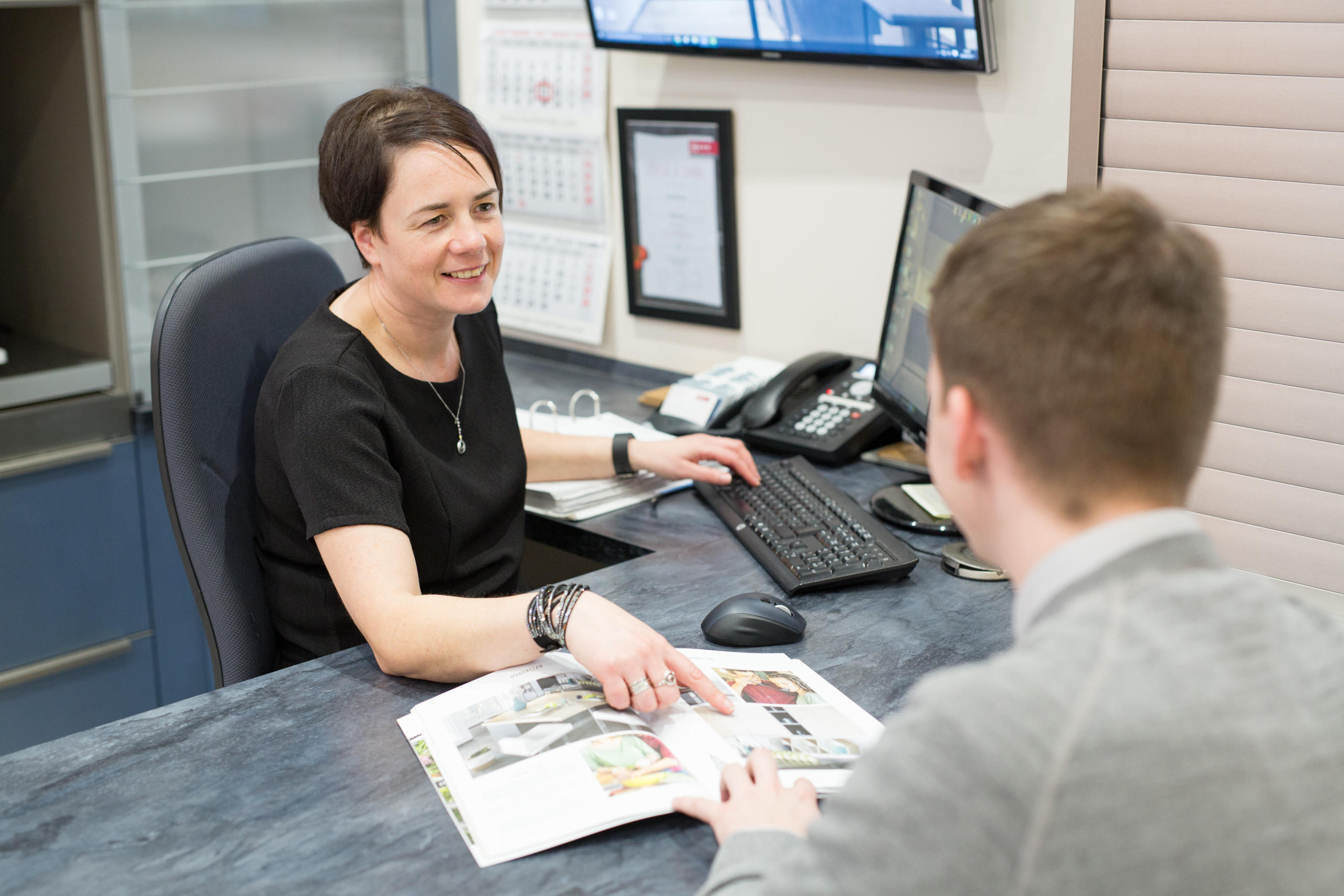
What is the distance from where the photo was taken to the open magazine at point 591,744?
0.97 metres

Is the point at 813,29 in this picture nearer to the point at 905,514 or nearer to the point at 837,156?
the point at 837,156

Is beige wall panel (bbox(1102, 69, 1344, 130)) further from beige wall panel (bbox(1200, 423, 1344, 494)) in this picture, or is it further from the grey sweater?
the grey sweater

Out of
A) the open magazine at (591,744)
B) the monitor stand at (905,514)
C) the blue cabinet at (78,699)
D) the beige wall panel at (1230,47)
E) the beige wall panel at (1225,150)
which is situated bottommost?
the blue cabinet at (78,699)

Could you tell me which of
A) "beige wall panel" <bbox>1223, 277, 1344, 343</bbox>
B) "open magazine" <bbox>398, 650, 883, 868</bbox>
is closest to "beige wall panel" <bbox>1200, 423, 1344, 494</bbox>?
"beige wall panel" <bbox>1223, 277, 1344, 343</bbox>

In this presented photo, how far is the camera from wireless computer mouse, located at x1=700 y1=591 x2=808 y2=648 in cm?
Result: 126

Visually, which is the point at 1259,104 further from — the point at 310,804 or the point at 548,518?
the point at 310,804

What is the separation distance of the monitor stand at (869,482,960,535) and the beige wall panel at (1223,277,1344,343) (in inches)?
17.5

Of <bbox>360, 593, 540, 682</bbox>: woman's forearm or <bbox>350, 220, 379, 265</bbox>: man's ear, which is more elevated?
<bbox>350, 220, 379, 265</bbox>: man's ear

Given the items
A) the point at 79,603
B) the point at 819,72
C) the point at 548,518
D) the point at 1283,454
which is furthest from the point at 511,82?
the point at 1283,454

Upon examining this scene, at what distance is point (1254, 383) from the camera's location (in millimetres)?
1587

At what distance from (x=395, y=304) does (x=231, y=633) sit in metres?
0.44

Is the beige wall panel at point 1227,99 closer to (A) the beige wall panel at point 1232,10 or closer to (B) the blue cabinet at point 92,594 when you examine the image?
(A) the beige wall panel at point 1232,10

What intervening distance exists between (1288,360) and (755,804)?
1036 millimetres

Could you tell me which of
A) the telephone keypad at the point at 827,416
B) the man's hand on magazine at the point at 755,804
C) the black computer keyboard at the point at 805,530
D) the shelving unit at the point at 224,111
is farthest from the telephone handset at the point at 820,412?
the shelving unit at the point at 224,111
